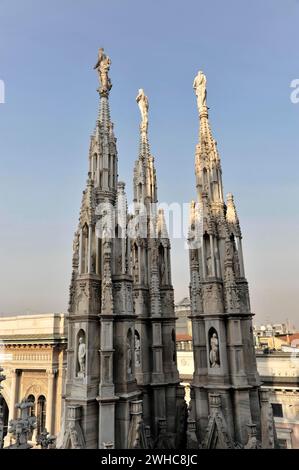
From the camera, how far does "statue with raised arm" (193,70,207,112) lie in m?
17.6

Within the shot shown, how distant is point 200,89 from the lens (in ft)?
Result: 59.3

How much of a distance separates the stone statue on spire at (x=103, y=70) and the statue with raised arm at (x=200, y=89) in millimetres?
5361

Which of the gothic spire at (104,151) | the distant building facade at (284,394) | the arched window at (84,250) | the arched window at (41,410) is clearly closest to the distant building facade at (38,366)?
the arched window at (41,410)

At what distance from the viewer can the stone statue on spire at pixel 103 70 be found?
46.0 ft

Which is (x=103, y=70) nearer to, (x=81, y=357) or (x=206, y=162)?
(x=206, y=162)

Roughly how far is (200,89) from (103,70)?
597 centimetres

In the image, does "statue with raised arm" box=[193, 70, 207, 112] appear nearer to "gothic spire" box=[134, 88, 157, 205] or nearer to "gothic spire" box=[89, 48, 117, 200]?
"gothic spire" box=[134, 88, 157, 205]

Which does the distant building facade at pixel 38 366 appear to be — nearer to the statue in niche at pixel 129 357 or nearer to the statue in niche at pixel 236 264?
the statue in niche at pixel 236 264

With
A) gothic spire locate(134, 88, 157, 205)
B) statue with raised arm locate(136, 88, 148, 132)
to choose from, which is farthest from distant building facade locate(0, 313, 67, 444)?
statue with raised arm locate(136, 88, 148, 132)

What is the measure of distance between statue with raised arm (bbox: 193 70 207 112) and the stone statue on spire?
5.36 meters
